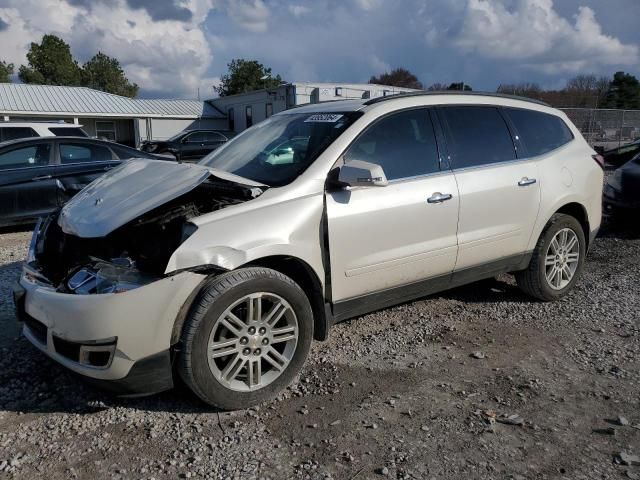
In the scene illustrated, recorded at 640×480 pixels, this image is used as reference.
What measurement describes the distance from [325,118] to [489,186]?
4.68 feet

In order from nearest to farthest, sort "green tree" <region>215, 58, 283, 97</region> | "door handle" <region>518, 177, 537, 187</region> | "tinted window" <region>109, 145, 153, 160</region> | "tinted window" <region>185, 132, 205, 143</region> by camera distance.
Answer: "door handle" <region>518, 177, 537, 187</region>
"tinted window" <region>109, 145, 153, 160</region>
"tinted window" <region>185, 132, 205, 143</region>
"green tree" <region>215, 58, 283, 97</region>

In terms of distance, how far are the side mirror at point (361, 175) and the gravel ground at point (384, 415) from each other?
1312mm

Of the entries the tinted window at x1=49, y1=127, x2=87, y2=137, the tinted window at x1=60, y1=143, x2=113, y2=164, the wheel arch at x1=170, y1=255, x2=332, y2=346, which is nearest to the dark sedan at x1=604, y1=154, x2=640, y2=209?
the wheel arch at x1=170, y1=255, x2=332, y2=346

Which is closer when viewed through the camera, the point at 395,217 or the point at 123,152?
the point at 395,217

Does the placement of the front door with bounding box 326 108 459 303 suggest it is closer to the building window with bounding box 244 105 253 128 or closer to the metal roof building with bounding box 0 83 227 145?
the building window with bounding box 244 105 253 128

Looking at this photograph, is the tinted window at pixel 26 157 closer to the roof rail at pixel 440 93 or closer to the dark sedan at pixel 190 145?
the roof rail at pixel 440 93

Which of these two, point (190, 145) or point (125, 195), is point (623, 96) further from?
point (125, 195)

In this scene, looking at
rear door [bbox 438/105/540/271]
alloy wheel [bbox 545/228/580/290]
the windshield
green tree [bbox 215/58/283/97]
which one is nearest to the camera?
the windshield

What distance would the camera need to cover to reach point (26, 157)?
810cm

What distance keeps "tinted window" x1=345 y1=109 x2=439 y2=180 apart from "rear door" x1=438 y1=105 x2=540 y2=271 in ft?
0.70

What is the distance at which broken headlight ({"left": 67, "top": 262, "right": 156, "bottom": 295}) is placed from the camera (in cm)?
286

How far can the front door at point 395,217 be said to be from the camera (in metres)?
3.51

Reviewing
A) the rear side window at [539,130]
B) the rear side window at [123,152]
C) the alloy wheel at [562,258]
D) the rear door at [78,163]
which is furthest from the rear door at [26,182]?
the alloy wheel at [562,258]

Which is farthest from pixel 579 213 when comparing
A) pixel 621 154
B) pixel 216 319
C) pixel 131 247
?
pixel 621 154
